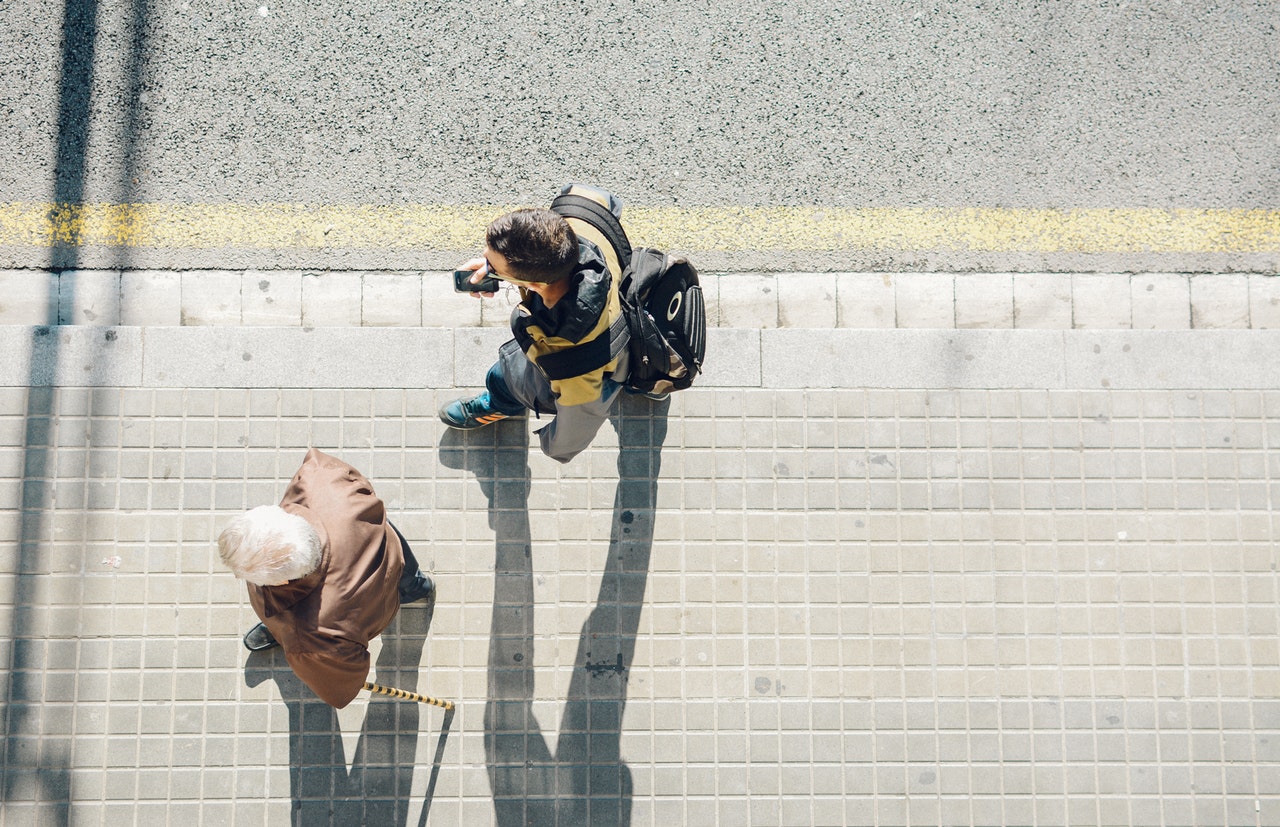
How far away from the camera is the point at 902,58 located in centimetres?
491

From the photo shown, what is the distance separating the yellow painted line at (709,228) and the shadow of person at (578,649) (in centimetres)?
103

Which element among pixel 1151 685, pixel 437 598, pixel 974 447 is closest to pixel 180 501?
pixel 437 598

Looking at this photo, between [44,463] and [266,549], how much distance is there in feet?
7.34

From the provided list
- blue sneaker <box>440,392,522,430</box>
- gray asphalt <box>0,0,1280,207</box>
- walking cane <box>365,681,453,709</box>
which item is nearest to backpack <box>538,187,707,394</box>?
blue sneaker <box>440,392,522,430</box>

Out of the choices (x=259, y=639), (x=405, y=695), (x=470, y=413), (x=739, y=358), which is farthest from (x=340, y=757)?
(x=739, y=358)

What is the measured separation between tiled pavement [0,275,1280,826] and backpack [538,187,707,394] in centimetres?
94

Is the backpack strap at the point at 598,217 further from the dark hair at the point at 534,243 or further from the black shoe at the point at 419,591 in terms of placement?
the black shoe at the point at 419,591

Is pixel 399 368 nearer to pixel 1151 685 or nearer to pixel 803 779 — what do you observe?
pixel 803 779

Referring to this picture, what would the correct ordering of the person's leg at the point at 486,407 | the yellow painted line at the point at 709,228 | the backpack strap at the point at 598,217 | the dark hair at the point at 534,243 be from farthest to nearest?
the yellow painted line at the point at 709,228 < the person's leg at the point at 486,407 < the backpack strap at the point at 598,217 < the dark hair at the point at 534,243

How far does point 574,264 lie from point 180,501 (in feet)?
8.75

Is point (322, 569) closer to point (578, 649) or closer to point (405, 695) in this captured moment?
point (405, 695)

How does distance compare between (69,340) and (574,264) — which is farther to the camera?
(69,340)

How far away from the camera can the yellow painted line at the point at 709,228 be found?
476cm

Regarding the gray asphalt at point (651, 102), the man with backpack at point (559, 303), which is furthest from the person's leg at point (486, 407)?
the gray asphalt at point (651, 102)
